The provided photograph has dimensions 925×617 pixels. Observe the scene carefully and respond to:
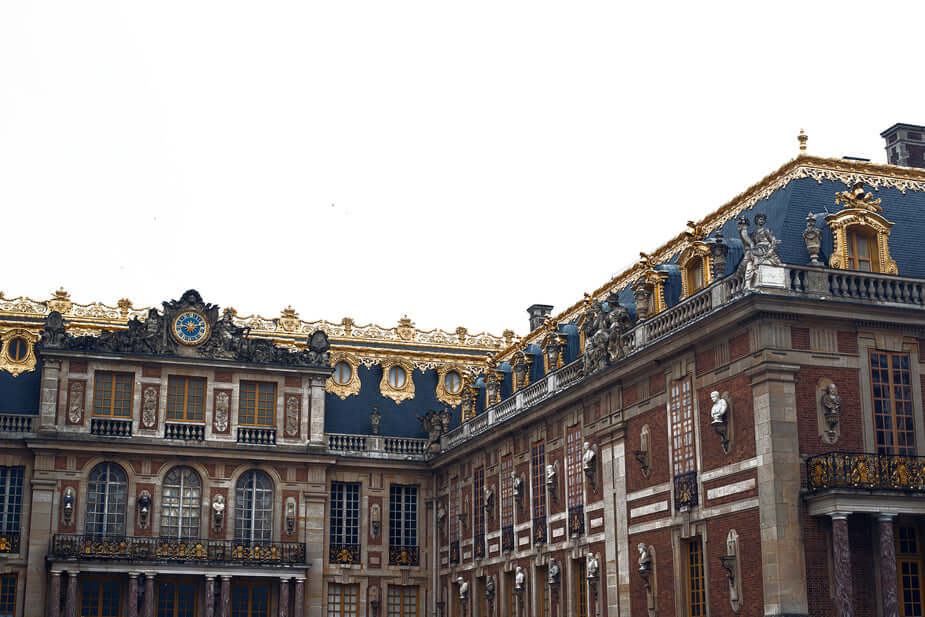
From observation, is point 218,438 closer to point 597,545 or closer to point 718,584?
point 597,545

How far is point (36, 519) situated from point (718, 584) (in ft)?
78.9

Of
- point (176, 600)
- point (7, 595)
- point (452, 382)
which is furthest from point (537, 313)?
point (7, 595)

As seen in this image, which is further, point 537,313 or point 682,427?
point 537,313

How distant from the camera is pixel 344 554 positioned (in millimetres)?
46844

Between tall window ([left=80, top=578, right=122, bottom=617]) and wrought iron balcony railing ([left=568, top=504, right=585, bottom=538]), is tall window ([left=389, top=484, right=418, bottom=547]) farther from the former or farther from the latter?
wrought iron balcony railing ([left=568, top=504, right=585, bottom=538])

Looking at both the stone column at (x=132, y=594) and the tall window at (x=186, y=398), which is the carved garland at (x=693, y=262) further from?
the stone column at (x=132, y=594)

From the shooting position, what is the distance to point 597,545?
3478 cm

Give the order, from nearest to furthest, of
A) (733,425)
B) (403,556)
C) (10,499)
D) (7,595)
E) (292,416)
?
(733,425) → (7,595) → (10,499) → (292,416) → (403,556)

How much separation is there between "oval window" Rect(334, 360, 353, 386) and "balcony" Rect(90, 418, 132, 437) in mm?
8155

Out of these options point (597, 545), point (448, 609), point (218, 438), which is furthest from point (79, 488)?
point (597, 545)

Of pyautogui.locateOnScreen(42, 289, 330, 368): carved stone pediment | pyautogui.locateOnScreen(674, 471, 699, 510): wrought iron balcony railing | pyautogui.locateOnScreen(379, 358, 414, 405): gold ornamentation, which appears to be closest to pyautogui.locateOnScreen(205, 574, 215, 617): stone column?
pyautogui.locateOnScreen(42, 289, 330, 368): carved stone pediment

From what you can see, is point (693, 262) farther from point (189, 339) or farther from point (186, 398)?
point (186, 398)

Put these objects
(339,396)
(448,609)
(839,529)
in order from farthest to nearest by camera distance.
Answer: (339,396) < (448,609) < (839,529)

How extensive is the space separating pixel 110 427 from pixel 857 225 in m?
26.2
